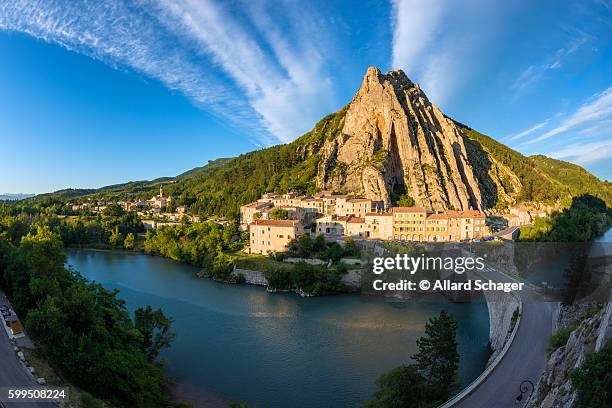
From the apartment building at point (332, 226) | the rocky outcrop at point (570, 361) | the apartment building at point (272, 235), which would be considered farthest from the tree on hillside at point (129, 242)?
the rocky outcrop at point (570, 361)

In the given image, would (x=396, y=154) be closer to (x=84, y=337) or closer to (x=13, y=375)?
(x=84, y=337)

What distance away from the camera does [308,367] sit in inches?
561

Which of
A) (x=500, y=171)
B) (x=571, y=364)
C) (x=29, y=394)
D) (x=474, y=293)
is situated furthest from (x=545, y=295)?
(x=500, y=171)

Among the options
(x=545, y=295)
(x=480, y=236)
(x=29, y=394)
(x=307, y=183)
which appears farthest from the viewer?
(x=307, y=183)

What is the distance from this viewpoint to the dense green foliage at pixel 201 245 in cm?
2927

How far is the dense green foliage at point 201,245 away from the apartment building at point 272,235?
8.89ft

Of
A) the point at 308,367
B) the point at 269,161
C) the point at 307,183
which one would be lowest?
the point at 308,367

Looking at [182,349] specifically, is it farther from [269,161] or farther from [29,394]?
[269,161]

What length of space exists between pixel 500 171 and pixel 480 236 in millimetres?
35626

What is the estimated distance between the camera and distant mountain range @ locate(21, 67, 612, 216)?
50.2m

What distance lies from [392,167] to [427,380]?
149 feet

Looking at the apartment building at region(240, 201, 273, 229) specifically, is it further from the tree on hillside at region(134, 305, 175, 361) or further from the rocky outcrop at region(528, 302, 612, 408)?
the rocky outcrop at region(528, 302, 612, 408)

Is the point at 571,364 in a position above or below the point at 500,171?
below

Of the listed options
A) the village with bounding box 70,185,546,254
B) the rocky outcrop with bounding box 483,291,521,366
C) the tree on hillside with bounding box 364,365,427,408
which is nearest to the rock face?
the village with bounding box 70,185,546,254
